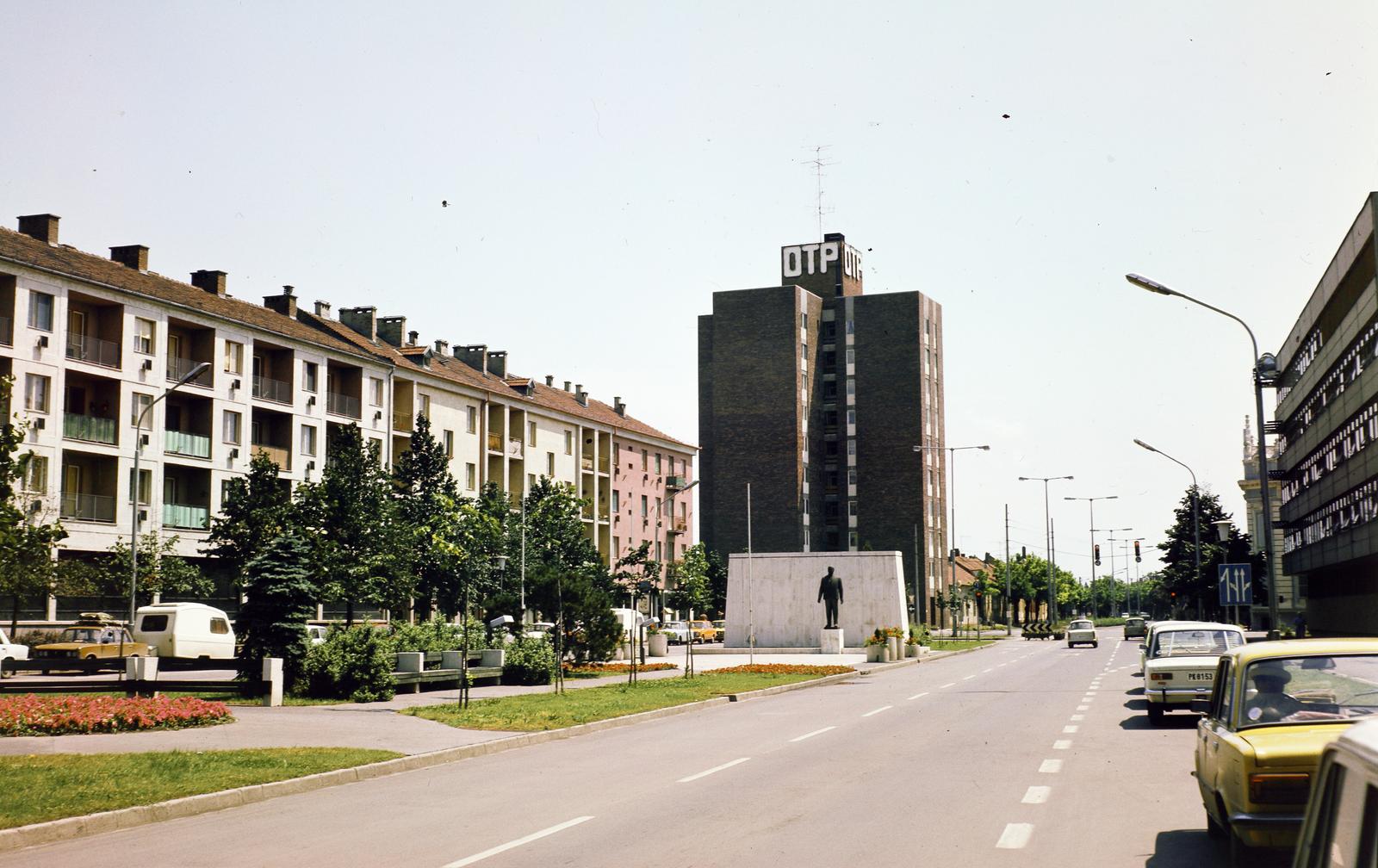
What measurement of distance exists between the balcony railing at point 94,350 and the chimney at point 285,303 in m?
15.8

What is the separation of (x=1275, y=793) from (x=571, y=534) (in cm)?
6581

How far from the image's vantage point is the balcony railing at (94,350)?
1916 inches

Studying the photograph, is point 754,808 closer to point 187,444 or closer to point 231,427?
point 187,444

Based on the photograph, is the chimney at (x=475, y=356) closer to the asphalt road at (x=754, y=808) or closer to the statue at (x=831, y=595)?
the statue at (x=831, y=595)

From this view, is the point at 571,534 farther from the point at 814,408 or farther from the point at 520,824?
the point at 520,824

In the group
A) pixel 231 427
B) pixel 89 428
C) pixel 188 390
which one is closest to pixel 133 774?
pixel 89 428

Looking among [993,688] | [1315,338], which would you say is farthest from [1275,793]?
[1315,338]

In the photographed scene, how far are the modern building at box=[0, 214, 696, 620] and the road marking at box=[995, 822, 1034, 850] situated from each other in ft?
111

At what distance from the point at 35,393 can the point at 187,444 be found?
7726mm

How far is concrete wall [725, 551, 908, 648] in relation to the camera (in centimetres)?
6278


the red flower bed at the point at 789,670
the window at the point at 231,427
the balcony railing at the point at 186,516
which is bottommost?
the red flower bed at the point at 789,670

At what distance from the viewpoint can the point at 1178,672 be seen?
19.2 meters

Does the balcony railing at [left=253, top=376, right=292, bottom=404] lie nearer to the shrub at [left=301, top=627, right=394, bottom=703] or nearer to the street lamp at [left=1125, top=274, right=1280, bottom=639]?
the shrub at [left=301, top=627, right=394, bottom=703]

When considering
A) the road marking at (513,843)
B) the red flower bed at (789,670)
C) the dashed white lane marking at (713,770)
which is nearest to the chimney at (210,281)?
the red flower bed at (789,670)
